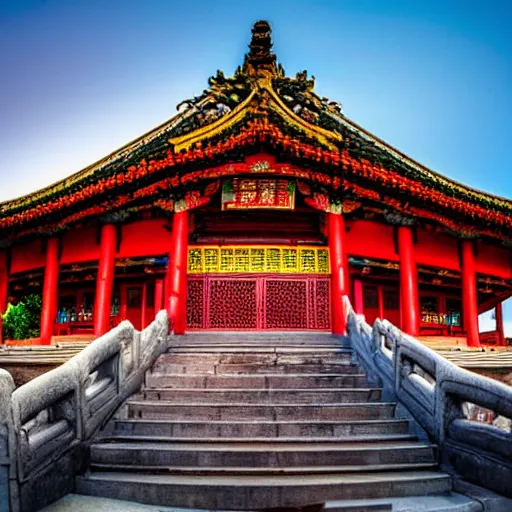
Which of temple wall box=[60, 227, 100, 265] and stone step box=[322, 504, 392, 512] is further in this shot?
temple wall box=[60, 227, 100, 265]

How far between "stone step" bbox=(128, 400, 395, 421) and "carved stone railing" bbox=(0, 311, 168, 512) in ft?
1.29

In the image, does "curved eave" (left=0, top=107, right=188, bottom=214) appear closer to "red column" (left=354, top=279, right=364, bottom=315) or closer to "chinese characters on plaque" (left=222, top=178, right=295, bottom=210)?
"chinese characters on plaque" (left=222, top=178, right=295, bottom=210)

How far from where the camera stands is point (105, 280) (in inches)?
447

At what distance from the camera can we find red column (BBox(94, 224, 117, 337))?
11.1 m

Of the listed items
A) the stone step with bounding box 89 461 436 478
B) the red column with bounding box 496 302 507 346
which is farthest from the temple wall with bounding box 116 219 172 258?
the red column with bounding box 496 302 507 346

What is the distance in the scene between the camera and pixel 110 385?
207 inches

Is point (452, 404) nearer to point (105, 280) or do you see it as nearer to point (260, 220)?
point (260, 220)

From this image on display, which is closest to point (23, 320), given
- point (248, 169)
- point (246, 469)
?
point (248, 169)

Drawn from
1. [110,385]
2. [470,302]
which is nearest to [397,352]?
[110,385]

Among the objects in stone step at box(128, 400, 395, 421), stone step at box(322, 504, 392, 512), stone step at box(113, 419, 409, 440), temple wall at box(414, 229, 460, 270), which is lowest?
stone step at box(322, 504, 392, 512)

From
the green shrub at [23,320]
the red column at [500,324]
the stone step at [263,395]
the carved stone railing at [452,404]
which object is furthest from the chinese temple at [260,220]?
the green shrub at [23,320]

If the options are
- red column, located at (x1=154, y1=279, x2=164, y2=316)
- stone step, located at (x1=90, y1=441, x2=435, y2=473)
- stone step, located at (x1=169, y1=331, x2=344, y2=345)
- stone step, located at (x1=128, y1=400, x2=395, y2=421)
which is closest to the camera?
stone step, located at (x1=90, y1=441, x2=435, y2=473)

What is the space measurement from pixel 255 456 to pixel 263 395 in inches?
57.4

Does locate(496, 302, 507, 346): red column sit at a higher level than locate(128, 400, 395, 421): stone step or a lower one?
higher
